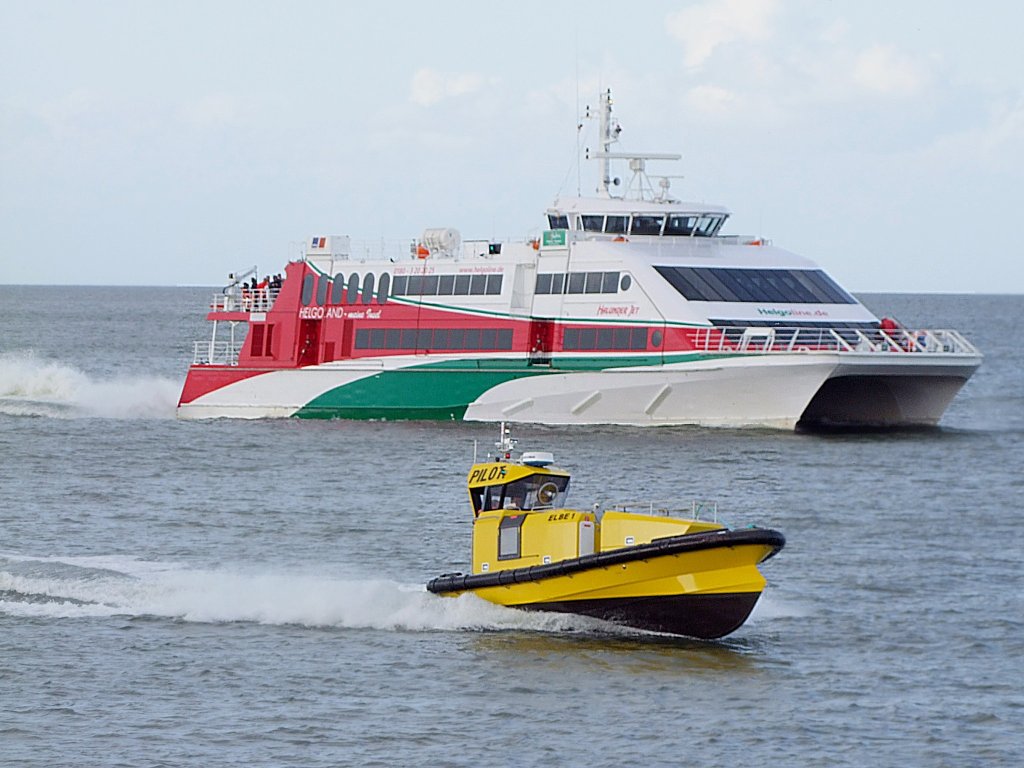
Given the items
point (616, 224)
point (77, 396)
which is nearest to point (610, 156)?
point (616, 224)

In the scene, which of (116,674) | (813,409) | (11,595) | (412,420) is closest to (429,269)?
(412,420)

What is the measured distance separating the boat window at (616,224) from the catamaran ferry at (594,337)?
4 cm

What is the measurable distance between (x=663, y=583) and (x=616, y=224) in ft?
82.9

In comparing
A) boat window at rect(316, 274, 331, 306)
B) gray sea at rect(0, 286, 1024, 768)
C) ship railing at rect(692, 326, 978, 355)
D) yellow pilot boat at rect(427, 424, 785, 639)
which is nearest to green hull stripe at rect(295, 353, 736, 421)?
ship railing at rect(692, 326, 978, 355)

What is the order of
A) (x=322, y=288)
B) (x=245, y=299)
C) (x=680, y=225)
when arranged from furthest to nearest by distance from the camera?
1. (x=245, y=299)
2. (x=322, y=288)
3. (x=680, y=225)

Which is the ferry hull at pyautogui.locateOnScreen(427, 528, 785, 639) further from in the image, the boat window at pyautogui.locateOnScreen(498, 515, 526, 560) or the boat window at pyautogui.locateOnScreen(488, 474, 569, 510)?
the boat window at pyautogui.locateOnScreen(488, 474, 569, 510)

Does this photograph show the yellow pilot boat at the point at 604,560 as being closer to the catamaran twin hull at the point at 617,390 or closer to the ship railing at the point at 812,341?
the catamaran twin hull at the point at 617,390

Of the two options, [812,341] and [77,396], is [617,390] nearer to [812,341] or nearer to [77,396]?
[812,341]

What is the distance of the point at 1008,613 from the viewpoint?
75.4 feet

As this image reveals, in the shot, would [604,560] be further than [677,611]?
No

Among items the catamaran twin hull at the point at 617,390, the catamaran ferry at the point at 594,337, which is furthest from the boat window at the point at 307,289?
the catamaran twin hull at the point at 617,390

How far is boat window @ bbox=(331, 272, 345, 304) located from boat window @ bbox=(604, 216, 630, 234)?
7.46 metres

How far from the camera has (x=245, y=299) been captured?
5031 cm

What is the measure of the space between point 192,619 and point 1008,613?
1036cm
